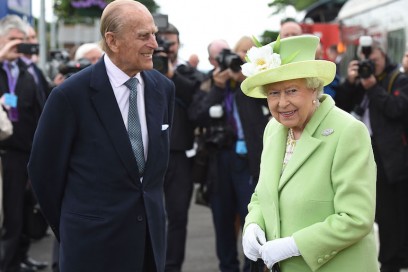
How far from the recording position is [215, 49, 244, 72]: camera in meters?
5.95

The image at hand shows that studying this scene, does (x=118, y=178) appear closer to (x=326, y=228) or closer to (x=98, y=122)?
(x=98, y=122)

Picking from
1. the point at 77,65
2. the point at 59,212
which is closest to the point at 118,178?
the point at 59,212

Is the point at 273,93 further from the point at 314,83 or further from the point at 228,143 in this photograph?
the point at 228,143

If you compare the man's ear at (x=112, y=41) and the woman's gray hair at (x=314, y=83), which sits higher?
the woman's gray hair at (x=314, y=83)

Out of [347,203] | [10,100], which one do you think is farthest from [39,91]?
[347,203]

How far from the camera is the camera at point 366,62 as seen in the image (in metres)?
6.19

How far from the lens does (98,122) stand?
12.0ft

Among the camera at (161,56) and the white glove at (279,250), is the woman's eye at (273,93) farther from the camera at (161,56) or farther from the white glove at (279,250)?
the camera at (161,56)

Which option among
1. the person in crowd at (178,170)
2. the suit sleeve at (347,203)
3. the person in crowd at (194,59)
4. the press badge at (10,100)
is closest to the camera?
the suit sleeve at (347,203)

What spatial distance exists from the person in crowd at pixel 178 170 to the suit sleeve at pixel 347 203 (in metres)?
3.38

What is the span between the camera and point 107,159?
364 cm

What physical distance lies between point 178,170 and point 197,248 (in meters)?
1.76

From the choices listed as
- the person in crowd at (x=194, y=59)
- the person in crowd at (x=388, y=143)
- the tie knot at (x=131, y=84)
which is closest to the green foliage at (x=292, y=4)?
the person in crowd at (x=194, y=59)

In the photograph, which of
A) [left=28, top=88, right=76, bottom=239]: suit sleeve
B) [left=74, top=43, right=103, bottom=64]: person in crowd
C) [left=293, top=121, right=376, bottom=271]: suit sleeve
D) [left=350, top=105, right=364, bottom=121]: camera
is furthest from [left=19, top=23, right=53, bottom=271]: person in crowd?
[left=293, top=121, right=376, bottom=271]: suit sleeve
